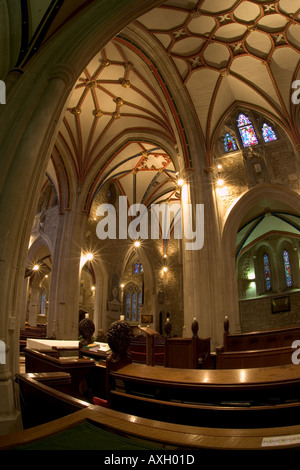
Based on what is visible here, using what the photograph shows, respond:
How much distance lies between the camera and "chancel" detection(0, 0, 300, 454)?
5.85ft

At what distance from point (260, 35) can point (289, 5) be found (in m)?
1.12

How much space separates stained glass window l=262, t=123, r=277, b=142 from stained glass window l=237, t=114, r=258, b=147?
37cm

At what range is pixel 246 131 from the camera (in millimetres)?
11484

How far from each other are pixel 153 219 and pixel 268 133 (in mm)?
10446

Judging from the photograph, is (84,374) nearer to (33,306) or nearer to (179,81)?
(179,81)

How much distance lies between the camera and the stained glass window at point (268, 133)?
10.9 m

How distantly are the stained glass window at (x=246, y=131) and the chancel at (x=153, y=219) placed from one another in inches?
2.4

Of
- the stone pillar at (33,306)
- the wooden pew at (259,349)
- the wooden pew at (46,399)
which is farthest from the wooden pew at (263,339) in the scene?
the stone pillar at (33,306)

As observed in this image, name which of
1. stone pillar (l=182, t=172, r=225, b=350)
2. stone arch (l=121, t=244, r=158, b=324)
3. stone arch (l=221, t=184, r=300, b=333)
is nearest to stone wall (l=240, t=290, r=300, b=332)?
stone arch (l=121, t=244, r=158, b=324)

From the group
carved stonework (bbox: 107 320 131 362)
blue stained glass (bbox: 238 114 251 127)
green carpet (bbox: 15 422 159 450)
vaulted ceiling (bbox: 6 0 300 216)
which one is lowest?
green carpet (bbox: 15 422 159 450)

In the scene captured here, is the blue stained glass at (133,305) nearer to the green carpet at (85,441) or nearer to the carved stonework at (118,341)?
the carved stonework at (118,341)

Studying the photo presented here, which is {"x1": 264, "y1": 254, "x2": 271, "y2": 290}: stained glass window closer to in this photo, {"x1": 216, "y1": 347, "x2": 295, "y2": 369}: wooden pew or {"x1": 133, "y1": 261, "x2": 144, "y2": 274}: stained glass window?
{"x1": 133, "y1": 261, "x2": 144, "y2": 274}: stained glass window

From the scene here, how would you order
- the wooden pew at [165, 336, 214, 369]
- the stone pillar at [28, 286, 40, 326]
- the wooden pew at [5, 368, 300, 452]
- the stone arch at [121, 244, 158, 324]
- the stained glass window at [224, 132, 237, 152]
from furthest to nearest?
the stone arch at [121, 244, 158, 324]
the stone pillar at [28, 286, 40, 326]
the stained glass window at [224, 132, 237, 152]
the wooden pew at [165, 336, 214, 369]
the wooden pew at [5, 368, 300, 452]
